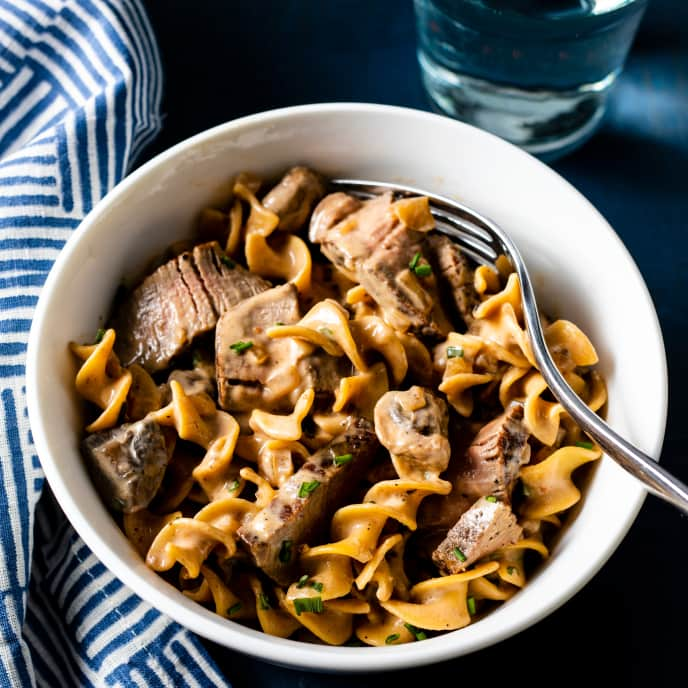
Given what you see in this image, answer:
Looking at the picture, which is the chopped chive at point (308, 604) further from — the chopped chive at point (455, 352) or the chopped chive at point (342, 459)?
the chopped chive at point (455, 352)

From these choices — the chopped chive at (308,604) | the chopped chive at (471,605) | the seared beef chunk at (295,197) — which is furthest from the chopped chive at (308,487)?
the seared beef chunk at (295,197)

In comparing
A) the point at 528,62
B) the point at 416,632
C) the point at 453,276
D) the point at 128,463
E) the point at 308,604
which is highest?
the point at 528,62

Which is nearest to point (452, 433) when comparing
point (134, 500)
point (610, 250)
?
point (610, 250)

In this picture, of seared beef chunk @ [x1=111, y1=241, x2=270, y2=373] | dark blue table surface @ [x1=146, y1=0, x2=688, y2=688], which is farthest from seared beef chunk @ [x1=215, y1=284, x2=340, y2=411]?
dark blue table surface @ [x1=146, y1=0, x2=688, y2=688]

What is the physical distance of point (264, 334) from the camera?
296cm

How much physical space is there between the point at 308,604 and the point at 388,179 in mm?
1544

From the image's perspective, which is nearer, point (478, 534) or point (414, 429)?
point (478, 534)

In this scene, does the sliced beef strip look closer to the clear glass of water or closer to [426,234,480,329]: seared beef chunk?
[426,234,480,329]: seared beef chunk

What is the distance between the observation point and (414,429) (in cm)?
269

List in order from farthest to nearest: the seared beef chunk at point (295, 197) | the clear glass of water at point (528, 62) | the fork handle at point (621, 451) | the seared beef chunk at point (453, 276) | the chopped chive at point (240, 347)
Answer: the clear glass of water at point (528, 62) < the seared beef chunk at point (295, 197) < the seared beef chunk at point (453, 276) < the chopped chive at point (240, 347) < the fork handle at point (621, 451)

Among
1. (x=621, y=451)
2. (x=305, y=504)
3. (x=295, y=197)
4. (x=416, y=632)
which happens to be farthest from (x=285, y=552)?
(x=295, y=197)

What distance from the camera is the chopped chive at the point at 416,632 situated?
264 cm

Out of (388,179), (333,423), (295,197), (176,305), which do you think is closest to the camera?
(333,423)

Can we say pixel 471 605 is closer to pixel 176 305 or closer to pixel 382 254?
pixel 382 254
